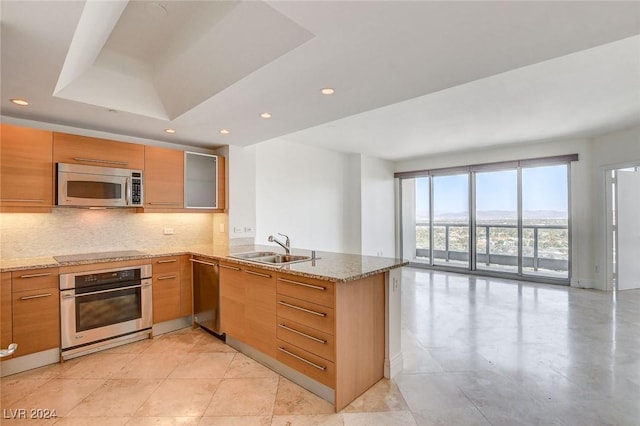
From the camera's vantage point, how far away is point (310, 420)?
1.88 metres

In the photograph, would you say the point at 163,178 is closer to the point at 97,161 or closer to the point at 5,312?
the point at 97,161

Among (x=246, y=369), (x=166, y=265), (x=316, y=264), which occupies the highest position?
(x=316, y=264)

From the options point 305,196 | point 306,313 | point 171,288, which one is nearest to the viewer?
point 306,313

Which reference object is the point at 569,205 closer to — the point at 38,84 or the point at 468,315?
the point at 468,315

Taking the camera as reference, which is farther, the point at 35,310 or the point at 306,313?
the point at 35,310

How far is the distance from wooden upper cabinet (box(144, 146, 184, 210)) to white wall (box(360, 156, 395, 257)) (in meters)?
3.80

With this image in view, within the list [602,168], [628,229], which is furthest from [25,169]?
[628,229]

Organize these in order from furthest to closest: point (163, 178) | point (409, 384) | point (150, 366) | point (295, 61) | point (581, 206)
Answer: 1. point (581, 206)
2. point (163, 178)
3. point (150, 366)
4. point (409, 384)
5. point (295, 61)

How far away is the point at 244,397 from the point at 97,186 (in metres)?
2.51

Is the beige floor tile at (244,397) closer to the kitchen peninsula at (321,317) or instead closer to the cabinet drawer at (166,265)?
the kitchen peninsula at (321,317)

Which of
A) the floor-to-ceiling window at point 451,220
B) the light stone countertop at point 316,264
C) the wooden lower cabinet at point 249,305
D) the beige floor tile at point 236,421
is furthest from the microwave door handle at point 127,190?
the floor-to-ceiling window at point 451,220

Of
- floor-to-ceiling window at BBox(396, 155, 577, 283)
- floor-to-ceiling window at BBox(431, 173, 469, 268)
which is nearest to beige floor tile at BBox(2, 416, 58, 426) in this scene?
floor-to-ceiling window at BBox(396, 155, 577, 283)

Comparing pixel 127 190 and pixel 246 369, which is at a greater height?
pixel 127 190

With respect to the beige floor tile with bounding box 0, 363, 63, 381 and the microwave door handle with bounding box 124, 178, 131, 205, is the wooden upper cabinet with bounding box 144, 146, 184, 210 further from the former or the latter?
the beige floor tile with bounding box 0, 363, 63, 381
